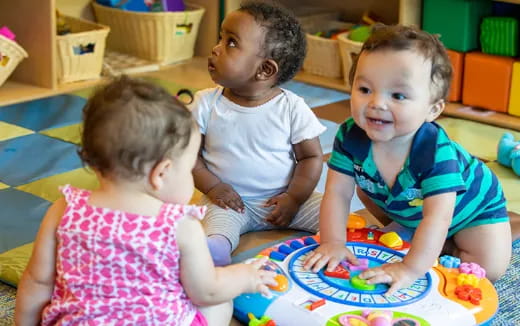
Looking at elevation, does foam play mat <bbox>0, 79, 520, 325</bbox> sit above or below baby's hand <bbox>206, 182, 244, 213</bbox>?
below

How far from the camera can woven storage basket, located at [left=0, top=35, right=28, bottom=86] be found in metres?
2.23

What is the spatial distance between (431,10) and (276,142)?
1.06 metres

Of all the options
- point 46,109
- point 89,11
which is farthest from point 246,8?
point 89,11

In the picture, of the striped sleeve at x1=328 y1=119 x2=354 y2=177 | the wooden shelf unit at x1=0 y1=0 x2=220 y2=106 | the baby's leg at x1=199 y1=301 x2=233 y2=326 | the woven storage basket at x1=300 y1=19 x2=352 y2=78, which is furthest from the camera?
the woven storage basket at x1=300 y1=19 x2=352 y2=78

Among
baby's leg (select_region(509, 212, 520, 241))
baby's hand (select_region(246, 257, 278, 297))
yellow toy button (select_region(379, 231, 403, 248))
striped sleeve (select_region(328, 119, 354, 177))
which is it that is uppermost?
striped sleeve (select_region(328, 119, 354, 177))

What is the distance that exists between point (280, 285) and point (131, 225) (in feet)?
1.01

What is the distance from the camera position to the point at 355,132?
49.5 inches

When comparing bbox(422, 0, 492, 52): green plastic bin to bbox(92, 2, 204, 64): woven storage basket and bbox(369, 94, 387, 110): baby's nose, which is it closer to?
bbox(92, 2, 204, 64): woven storage basket

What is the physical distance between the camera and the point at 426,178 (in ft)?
3.91

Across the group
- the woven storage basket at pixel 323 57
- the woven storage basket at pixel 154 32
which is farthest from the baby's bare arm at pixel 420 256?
the woven storage basket at pixel 154 32

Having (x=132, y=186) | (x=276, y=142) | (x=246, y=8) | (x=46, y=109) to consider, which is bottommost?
(x=46, y=109)

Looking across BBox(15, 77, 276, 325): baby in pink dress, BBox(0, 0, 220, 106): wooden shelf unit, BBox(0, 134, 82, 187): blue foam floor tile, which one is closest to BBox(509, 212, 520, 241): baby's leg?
BBox(15, 77, 276, 325): baby in pink dress

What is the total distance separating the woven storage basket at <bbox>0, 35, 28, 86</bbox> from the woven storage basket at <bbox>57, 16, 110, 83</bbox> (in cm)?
15

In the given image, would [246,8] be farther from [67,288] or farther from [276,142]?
[67,288]
